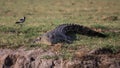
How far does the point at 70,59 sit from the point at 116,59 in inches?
41.5

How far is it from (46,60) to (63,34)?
1.79 meters

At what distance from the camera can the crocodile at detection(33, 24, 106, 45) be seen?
401 inches

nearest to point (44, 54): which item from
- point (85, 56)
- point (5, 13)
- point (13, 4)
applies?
point (85, 56)

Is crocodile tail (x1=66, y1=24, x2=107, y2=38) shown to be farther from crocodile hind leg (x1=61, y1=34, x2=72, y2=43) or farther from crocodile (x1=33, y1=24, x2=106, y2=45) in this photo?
crocodile hind leg (x1=61, y1=34, x2=72, y2=43)

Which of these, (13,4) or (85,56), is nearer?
(85,56)

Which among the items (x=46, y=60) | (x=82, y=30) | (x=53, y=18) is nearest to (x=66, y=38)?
(x=82, y=30)

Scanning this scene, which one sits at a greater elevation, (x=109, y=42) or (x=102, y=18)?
(x=109, y=42)

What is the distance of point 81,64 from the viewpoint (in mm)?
8547

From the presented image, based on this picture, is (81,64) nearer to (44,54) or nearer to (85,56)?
(85,56)

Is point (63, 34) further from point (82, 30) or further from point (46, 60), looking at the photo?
point (46, 60)

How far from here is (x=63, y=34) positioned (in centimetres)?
1062

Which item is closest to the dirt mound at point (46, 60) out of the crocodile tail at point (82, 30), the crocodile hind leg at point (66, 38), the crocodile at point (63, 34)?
the crocodile at point (63, 34)

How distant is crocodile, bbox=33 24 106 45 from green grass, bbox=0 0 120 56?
224 mm

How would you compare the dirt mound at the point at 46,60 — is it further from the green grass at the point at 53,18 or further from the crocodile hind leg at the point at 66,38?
the crocodile hind leg at the point at 66,38
